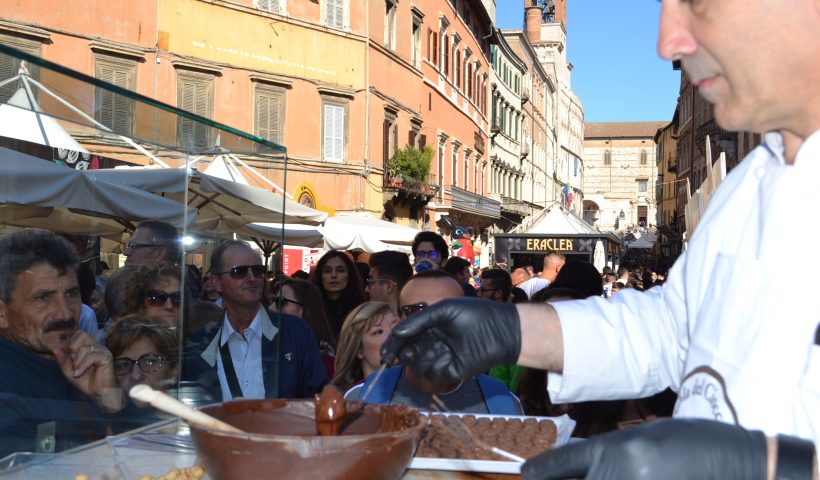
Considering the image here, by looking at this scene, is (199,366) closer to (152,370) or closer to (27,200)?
(152,370)

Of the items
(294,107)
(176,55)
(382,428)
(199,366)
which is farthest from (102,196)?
(294,107)

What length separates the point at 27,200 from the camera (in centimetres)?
240

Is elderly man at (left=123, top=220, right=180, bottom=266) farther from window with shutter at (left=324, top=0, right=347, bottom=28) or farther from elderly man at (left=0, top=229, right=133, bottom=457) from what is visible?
window with shutter at (left=324, top=0, right=347, bottom=28)

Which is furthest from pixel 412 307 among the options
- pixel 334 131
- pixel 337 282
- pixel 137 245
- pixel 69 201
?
pixel 334 131

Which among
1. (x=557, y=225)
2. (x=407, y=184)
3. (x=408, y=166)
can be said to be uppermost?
(x=408, y=166)

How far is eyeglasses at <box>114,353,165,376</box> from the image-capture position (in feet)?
8.60

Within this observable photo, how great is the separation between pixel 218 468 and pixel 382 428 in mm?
371

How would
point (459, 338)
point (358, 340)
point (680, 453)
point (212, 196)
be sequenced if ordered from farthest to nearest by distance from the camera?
point (358, 340)
point (212, 196)
point (459, 338)
point (680, 453)

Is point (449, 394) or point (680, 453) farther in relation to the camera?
point (449, 394)

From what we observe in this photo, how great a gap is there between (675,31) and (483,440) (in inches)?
46.1

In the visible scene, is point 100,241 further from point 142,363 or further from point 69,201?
point 142,363

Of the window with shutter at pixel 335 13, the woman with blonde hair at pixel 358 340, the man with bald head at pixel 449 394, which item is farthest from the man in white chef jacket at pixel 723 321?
the window with shutter at pixel 335 13

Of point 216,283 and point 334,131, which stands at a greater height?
point 334,131

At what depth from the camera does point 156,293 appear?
2979mm
